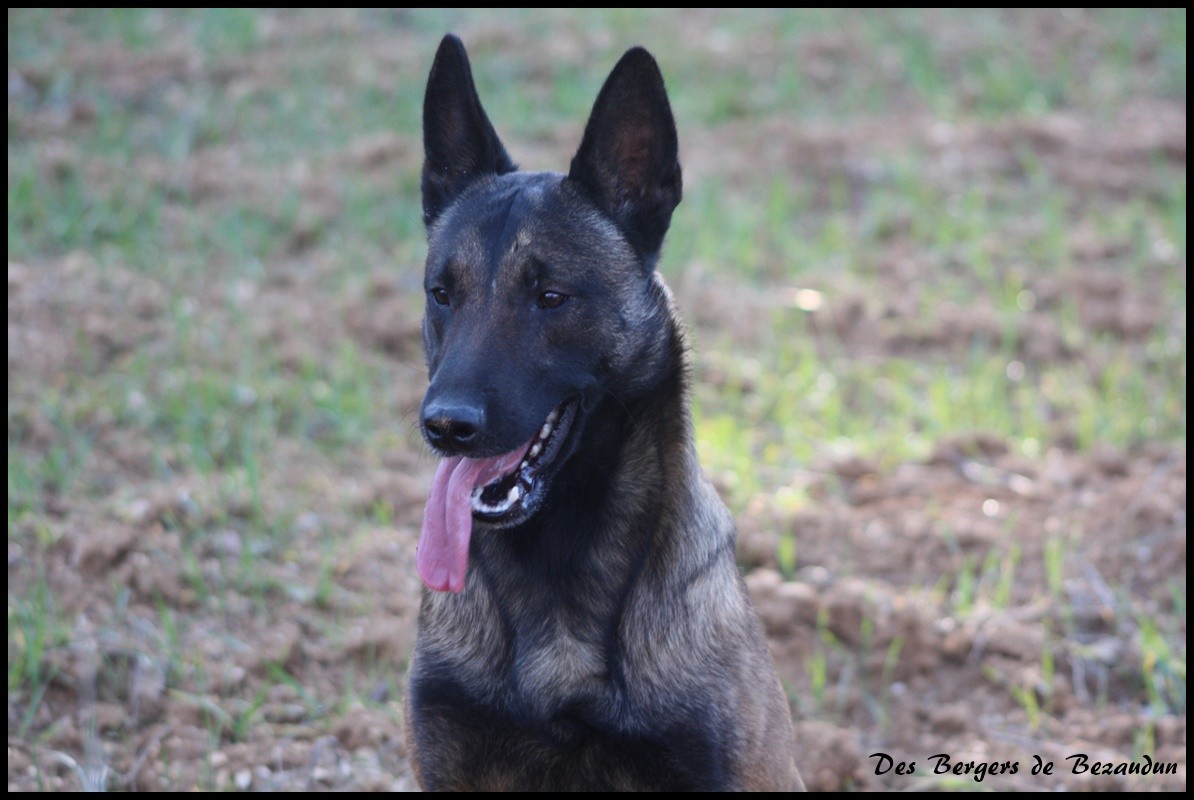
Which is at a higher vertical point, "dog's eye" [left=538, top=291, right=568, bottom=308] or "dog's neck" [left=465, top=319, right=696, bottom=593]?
"dog's eye" [left=538, top=291, right=568, bottom=308]

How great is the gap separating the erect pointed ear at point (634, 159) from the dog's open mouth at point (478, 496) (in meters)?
0.53

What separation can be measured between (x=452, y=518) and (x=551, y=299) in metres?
0.56

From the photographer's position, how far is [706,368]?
6266 millimetres

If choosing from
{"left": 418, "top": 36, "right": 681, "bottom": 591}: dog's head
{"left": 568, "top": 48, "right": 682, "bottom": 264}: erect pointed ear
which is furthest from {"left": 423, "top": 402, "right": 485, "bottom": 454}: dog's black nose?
{"left": 568, "top": 48, "right": 682, "bottom": 264}: erect pointed ear

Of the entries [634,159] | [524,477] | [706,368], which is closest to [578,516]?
[524,477]

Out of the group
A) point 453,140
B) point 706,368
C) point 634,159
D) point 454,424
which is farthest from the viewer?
point 706,368

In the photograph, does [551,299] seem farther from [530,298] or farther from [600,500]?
[600,500]

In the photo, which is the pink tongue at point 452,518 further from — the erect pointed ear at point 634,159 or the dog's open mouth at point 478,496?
the erect pointed ear at point 634,159

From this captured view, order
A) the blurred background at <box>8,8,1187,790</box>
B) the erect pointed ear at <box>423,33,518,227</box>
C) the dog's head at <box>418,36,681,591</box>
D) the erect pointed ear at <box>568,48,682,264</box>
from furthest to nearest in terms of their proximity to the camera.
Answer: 1. the blurred background at <box>8,8,1187,790</box>
2. the erect pointed ear at <box>423,33,518,227</box>
3. the erect pointed ear at <box>568,48,682,264</box>
4. the dog's head at <box>418,36,681,591</box>

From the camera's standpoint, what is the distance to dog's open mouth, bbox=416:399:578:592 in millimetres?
2832

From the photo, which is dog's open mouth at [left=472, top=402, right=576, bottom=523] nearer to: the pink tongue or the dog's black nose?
the pink tongue

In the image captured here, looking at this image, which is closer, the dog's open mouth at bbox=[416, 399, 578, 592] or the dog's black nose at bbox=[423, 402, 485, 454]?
the dog's black nose at bbox=[423, 402, 485, 454]

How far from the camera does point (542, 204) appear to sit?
3068 millimetres

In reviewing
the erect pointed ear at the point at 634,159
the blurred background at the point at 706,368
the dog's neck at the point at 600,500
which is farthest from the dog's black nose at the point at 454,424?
the blurred background at the point at 706,368
